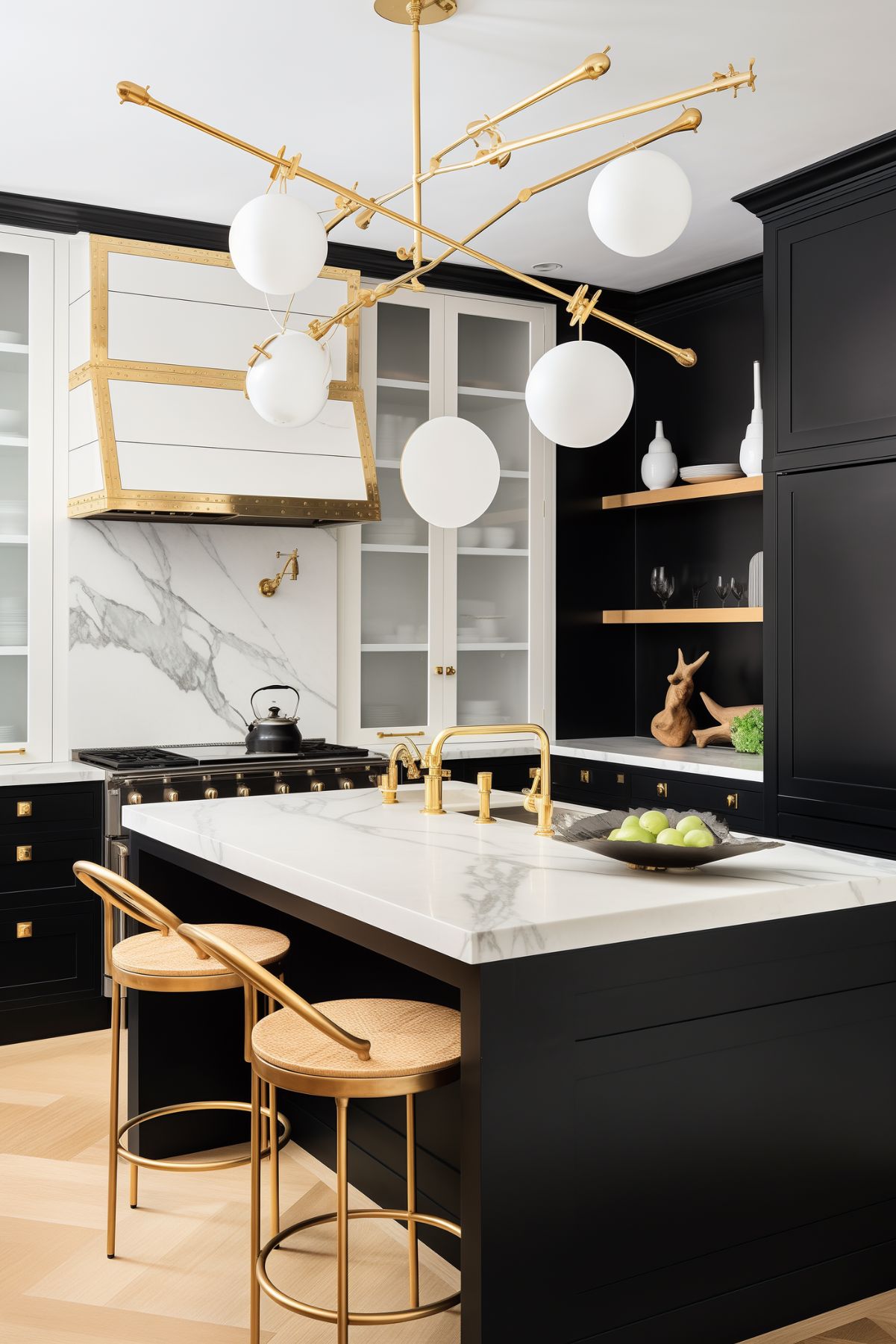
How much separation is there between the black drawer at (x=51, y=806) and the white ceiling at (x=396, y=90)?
200 cm

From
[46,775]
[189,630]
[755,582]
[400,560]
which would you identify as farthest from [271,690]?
[755,582]

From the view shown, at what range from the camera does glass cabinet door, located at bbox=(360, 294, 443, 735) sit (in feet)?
16.4

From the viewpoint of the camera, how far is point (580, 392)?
85.5 inches

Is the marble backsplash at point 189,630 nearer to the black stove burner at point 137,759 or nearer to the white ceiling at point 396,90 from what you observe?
the black stove burner at point 137,759

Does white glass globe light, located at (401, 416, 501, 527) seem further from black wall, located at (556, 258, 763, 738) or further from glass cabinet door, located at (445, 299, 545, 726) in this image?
black wall, located at (556, 258, 763, 738)

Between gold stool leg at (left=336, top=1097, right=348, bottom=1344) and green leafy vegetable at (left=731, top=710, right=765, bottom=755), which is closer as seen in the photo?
gold stool leg at (left=336, top=1097, right=348, bottom=1344)

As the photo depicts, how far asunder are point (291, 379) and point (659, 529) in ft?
10.6

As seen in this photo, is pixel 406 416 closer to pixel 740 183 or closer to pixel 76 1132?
pixel 740 183

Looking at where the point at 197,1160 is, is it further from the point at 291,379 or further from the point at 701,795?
the point at 701,795

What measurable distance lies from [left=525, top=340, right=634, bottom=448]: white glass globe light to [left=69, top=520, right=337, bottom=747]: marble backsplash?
Result: 2618mm

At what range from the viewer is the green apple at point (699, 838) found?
2104 millimetres

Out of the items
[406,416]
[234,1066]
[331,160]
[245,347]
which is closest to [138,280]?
[245,347]

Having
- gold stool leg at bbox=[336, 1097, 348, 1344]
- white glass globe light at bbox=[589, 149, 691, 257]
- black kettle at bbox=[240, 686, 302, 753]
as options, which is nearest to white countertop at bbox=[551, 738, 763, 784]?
black kettle at bbox=[240, 686, 302, 753]

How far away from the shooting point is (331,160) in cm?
390
